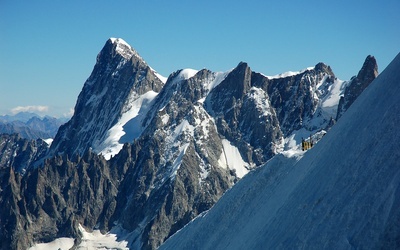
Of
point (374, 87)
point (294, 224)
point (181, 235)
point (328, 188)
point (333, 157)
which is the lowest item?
point (181, 235)

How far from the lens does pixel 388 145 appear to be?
43.1m

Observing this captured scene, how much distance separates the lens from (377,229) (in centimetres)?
3712

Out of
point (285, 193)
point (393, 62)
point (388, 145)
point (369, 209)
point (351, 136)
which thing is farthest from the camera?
point (285, 193)

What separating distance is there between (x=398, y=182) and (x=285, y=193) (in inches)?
880

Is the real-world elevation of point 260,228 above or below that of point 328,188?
below

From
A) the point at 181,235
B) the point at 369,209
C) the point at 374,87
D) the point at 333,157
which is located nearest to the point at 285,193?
the point at 333,157

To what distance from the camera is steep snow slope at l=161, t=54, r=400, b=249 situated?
38438 millimetres

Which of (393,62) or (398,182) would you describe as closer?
(398,182)

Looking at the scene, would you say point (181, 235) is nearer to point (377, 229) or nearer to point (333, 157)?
point (333, 157)

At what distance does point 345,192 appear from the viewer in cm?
4375

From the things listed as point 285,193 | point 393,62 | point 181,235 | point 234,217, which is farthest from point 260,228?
point 181,235

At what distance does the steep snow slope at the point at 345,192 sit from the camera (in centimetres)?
3844

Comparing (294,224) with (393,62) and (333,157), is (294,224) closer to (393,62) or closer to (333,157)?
(333,157)

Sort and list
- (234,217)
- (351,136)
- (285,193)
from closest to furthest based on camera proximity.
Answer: (351,136) → (285,193) → (234,217)
